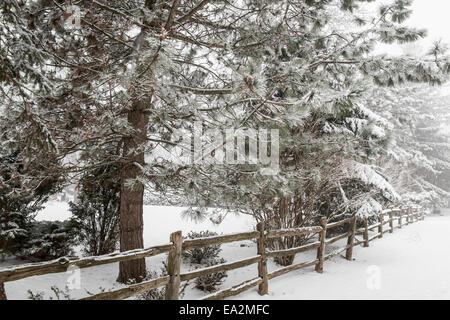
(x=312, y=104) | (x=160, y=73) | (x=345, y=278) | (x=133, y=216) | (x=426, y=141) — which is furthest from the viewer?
(x=426, y=141)

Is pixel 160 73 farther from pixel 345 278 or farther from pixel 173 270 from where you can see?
pixel 345 278

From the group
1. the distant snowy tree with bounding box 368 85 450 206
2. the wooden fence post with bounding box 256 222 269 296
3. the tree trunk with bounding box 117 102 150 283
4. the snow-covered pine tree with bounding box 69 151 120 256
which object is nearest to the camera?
the wooden fence post with bounding box 256 222 269 296

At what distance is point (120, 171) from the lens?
530cm

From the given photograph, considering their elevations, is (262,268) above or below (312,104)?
below

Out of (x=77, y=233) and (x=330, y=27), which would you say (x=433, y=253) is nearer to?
(x=330, y=27)

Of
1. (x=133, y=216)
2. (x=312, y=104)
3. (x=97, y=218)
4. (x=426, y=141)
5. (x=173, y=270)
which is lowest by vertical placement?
(x=173, y=270)

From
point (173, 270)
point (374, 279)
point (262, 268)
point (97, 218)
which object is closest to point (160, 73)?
point (173, 270)

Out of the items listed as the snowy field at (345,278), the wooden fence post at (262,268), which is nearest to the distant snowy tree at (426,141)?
the snowy field at (345,278)

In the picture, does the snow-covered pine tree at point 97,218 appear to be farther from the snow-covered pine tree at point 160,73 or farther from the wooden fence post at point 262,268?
the wooden fence post at point 262,268

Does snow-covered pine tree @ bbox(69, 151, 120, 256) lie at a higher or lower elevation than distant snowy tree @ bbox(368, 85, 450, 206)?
lower

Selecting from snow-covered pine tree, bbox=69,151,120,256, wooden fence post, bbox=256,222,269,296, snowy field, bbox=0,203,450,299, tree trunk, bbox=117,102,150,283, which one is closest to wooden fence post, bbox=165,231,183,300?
snowy field, bbox=0,203,450,299

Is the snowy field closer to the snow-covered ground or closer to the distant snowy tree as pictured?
the snow-covered ground
